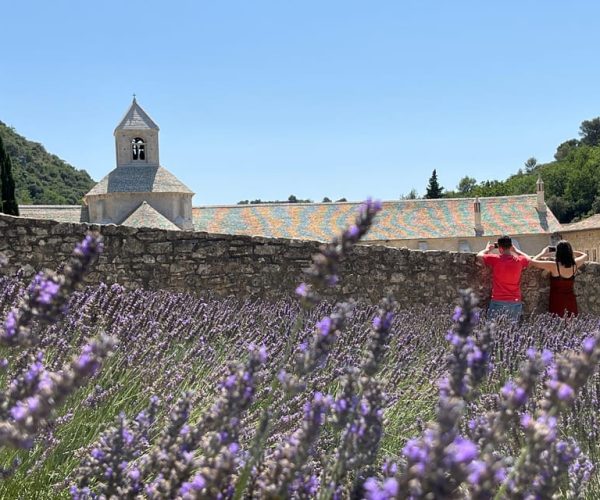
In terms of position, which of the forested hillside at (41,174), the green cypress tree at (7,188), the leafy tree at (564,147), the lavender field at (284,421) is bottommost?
the lavender field at (284,421)

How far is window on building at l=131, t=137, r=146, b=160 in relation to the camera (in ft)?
130

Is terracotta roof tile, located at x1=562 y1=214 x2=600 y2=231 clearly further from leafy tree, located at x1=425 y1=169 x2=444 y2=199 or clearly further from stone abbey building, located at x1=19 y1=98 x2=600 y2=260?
leafy tree, located at x1=425 y1=169 x2=444 y2=199

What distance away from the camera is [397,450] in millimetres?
3029

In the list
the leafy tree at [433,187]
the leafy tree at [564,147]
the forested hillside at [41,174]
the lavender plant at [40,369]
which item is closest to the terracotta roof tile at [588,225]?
the leafy tree at [433,187]

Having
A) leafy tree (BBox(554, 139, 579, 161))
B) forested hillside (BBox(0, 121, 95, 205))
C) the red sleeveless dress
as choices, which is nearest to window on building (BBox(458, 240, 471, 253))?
the red sleeveless dress

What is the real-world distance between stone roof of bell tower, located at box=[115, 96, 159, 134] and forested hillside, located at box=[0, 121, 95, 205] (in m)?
39.0

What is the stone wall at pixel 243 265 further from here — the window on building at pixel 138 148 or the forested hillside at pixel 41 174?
the forested hillside at pixel 41 174

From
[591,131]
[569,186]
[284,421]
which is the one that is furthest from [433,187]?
[284,421]

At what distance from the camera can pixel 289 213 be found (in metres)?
42.2

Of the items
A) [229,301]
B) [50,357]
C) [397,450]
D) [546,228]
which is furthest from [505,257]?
[546,228]

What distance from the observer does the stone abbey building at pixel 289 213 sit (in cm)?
3703

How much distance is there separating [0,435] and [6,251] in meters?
5.88

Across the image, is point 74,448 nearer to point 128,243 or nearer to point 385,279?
point 128,243

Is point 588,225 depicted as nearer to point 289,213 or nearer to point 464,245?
point 464,245
